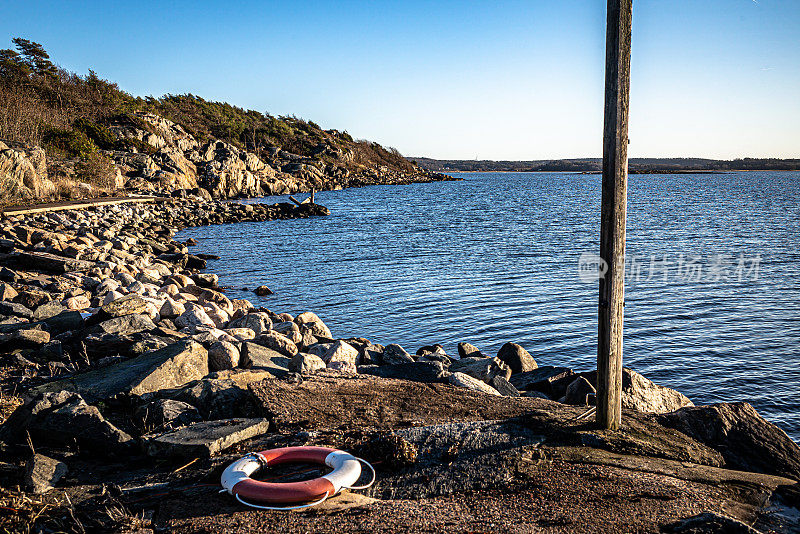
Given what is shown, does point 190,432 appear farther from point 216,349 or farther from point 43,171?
point 43,171

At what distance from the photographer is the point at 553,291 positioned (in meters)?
17.5

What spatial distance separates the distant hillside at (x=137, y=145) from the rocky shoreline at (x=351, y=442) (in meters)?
21.2

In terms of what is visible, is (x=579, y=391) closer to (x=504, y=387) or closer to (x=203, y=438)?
(x=504, y=387)

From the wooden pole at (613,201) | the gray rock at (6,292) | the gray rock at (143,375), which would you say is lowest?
the gray rock at (143,375)

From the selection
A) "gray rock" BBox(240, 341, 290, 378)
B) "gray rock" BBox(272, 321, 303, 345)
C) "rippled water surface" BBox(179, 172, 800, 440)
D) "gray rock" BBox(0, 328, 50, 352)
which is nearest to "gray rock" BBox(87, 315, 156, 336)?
"gray rock" BBox(0, 328, 50, 352)

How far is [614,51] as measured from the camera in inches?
199

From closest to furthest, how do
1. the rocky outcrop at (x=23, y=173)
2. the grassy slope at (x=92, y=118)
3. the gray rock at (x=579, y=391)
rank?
the gray rock at (x=579, y=391) < the rocky outcrop at (x=23, y=173) < the grassy slope at (x=92, y=118)

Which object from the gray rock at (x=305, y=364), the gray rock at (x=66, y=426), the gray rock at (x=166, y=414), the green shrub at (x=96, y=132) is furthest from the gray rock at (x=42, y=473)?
the green shrub at (x=96, y=132)

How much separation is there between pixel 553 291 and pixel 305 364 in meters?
11.6

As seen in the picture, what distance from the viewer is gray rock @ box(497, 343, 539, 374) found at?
30.9 feet

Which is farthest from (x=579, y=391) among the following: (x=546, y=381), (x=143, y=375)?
(x=143, y=375)

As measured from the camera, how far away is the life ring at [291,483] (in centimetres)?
374

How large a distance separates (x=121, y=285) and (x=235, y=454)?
990 cm
